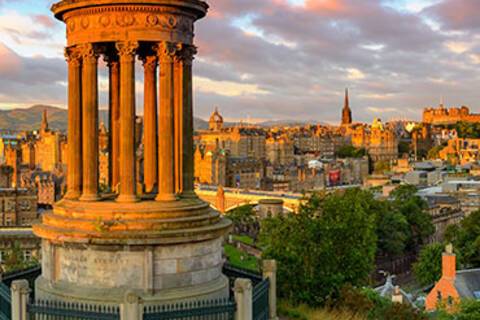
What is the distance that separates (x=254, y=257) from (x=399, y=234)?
48.1ft

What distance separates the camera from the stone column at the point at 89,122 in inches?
699

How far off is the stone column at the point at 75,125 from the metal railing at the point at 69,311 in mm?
3085

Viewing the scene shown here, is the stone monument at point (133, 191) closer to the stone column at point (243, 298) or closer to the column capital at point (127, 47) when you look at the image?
the column capital at point (127, 47)

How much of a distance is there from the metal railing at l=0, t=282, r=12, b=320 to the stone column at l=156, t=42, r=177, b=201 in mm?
4106

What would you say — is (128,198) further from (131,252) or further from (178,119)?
(178,119)

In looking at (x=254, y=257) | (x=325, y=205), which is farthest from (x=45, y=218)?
(x=254, y=257)

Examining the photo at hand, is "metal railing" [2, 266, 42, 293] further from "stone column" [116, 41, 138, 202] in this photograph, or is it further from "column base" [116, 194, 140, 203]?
"stone column" [116, 41, 138, 202]

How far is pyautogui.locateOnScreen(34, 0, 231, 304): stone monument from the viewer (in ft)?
54.6

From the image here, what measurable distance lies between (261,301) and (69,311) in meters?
4.48

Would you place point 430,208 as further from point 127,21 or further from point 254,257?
point 127,21

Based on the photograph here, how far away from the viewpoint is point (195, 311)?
15383 millimetres

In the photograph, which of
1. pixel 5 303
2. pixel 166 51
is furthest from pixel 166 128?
pixel 5 303

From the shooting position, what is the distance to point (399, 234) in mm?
67812

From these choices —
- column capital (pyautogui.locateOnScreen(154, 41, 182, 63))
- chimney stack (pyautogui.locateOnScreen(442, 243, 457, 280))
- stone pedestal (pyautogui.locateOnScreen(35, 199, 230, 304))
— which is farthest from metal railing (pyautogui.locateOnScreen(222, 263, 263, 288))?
chimney stack (pyautogui.locateOnScreen(442, 243, 457, 280))
